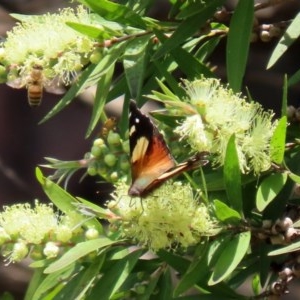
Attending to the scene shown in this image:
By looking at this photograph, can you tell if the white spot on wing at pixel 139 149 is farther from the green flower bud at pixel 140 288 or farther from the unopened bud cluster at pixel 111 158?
the green flower bud at pixel 140 288

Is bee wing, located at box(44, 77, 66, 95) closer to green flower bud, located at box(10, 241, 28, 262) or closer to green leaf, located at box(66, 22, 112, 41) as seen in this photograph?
green leaf, located at box(66, 22, 112, 41)

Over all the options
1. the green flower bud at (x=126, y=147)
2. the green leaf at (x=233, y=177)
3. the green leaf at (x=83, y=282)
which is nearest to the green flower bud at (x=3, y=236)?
the green leaf at (x=83, y=282)

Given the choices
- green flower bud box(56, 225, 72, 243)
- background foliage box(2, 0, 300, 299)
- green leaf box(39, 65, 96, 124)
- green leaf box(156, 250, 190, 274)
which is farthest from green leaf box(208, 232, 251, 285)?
green leaf box(39, 65, 96, 124)

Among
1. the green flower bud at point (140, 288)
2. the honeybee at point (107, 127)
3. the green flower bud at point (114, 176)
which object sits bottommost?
the green flower bud at point (140, 288)

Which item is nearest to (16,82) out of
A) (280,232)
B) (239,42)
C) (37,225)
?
(37,225)

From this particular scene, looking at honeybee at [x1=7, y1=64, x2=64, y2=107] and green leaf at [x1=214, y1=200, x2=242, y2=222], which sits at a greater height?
honeybee at [x1=7, y1=64, x2=64, y2=107]

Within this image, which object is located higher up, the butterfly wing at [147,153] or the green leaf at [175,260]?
the butterfly wing at [147,153]
